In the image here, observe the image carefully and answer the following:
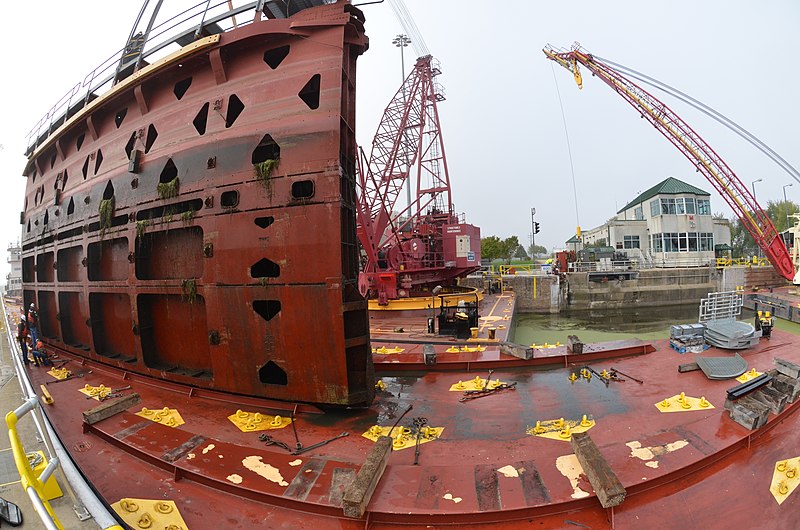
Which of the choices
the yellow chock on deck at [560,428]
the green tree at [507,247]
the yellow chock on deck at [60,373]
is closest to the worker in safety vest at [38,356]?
the yellow chock on deck at [60,373]

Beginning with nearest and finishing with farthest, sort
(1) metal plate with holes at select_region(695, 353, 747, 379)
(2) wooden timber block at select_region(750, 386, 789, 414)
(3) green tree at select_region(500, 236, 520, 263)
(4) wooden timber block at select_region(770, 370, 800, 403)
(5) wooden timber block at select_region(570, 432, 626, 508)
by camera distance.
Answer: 1. (5) wooden timber block at select_region(570, 432, 626, 508)
2. (2) wooden timber block at select_region(750, 386, 789, 414)
3. (4) wooden timber block at select_region(770, 370, 800, 403)
4. (1) metal plate with holes at select_region(695, 353, 747, 379)
5. (3) green tree at select_region(500, 236, 520, 263)

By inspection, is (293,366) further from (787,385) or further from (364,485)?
(787,385)

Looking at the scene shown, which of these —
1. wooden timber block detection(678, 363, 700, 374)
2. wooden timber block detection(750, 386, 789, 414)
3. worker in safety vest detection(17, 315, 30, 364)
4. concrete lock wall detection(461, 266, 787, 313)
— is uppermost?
worker in safety vest detection(17, 315, 30, 364)

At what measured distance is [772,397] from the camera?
15.1 ft

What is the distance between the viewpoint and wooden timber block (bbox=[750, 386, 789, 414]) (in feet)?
14.4

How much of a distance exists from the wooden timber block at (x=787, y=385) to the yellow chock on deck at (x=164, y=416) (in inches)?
352

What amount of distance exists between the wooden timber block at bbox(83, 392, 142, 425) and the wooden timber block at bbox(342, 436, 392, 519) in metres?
4.62

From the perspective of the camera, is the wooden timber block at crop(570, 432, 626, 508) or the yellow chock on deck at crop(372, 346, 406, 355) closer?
the wooden timber block at crop(570, 432, 626, 508)

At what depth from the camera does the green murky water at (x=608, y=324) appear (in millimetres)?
18344

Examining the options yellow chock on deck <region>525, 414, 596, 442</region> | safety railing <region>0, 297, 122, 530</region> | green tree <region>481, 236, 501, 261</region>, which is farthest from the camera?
green tree <region>481, 236, 501, 261</region>

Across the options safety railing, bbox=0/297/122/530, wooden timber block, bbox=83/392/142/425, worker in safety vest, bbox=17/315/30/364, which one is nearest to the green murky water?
wooden timber block, bbox=83/392/142/425

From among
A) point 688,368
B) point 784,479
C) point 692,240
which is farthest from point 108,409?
point 692,240

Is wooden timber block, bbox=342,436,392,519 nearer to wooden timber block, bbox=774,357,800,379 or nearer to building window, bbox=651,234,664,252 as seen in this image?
wooden timber block, bbox=774,357,800,379

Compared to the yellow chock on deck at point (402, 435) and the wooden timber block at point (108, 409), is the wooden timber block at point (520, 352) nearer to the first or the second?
the yellow chock on deck at point (402, 435)
